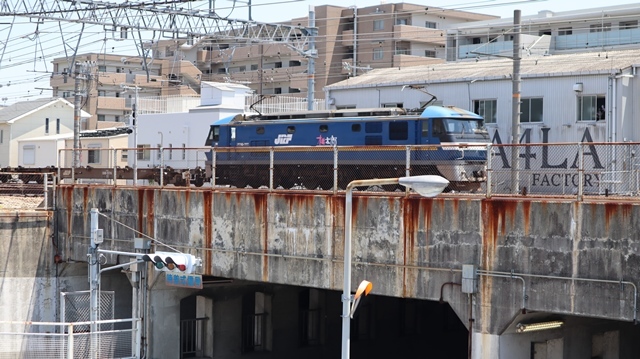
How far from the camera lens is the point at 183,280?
25.3 m

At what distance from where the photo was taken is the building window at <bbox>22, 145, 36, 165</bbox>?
2601 inches

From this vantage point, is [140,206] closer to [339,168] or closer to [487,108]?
[339,168]

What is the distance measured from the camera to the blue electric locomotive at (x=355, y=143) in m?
28.0

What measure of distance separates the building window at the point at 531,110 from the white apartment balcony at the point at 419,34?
38.0m

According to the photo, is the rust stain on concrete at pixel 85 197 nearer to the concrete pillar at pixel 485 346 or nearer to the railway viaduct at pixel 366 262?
the railway viaduct at pixel 366 262

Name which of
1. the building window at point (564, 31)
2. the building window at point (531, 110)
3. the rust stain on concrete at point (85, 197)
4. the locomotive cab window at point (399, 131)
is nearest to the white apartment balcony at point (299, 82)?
the building window at point (564, 31)

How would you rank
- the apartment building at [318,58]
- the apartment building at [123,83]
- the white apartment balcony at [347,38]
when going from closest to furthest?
the apartment building at [318,58] → the white apartment balcony at [347,38] → the apartment building at [123,83]

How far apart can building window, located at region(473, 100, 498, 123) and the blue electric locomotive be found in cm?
750

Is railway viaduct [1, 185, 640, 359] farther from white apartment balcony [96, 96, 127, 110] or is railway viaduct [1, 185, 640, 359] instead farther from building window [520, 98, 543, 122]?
white apartment balcony [96, 96, 127, 110]

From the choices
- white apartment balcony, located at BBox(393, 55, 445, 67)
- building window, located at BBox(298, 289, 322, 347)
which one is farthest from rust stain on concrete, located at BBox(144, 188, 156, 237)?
white apartment balcony, located at BBox(393, 55, 445, 67)

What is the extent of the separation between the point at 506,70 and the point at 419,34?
38700 mm

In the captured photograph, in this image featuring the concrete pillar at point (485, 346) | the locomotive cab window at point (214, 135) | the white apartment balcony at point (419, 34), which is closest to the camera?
the concrete pillar at point (485, 346)

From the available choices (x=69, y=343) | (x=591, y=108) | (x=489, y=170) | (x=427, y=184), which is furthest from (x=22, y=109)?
(x=427, y=184)

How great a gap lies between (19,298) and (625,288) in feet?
63.7
